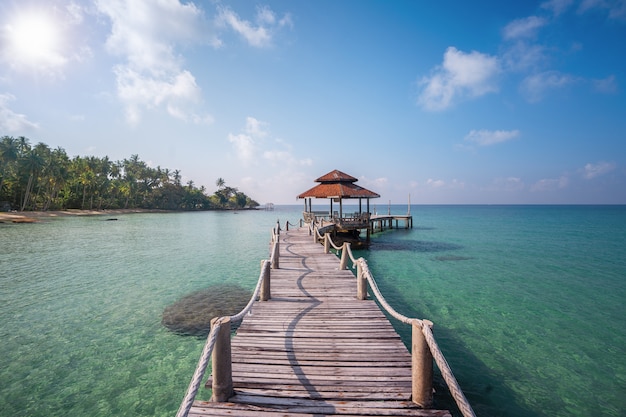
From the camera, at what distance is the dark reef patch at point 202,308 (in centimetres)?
785

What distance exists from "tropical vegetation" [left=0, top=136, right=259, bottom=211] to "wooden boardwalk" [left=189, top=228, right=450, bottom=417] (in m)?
61.7

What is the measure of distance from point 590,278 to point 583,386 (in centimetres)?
1211

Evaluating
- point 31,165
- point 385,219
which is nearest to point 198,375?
point 385,219

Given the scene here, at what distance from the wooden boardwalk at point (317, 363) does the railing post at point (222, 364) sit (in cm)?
11

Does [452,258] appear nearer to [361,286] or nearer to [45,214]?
[361,286]

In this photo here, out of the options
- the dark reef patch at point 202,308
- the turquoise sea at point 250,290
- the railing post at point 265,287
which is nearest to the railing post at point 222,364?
the turquoise sea at point 250,290

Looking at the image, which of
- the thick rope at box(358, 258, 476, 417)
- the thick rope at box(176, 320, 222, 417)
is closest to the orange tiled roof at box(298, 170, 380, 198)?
the thick rope at box(358, 258, 476, 417)

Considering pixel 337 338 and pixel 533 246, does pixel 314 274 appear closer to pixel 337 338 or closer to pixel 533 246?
pixel 337 338

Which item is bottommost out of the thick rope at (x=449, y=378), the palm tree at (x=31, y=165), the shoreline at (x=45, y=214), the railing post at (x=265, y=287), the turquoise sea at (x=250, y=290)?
the turquoise sea at (x=250, y=290)

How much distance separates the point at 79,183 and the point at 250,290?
69.6 m

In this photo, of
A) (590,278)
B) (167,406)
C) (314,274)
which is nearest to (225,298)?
(314,274)

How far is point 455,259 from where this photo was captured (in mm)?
18250

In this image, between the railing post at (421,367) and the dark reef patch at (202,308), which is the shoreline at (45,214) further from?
the railing post at (421,367)

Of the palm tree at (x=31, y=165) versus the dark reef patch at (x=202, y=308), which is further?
the palm tree at (x=31, y=165)
